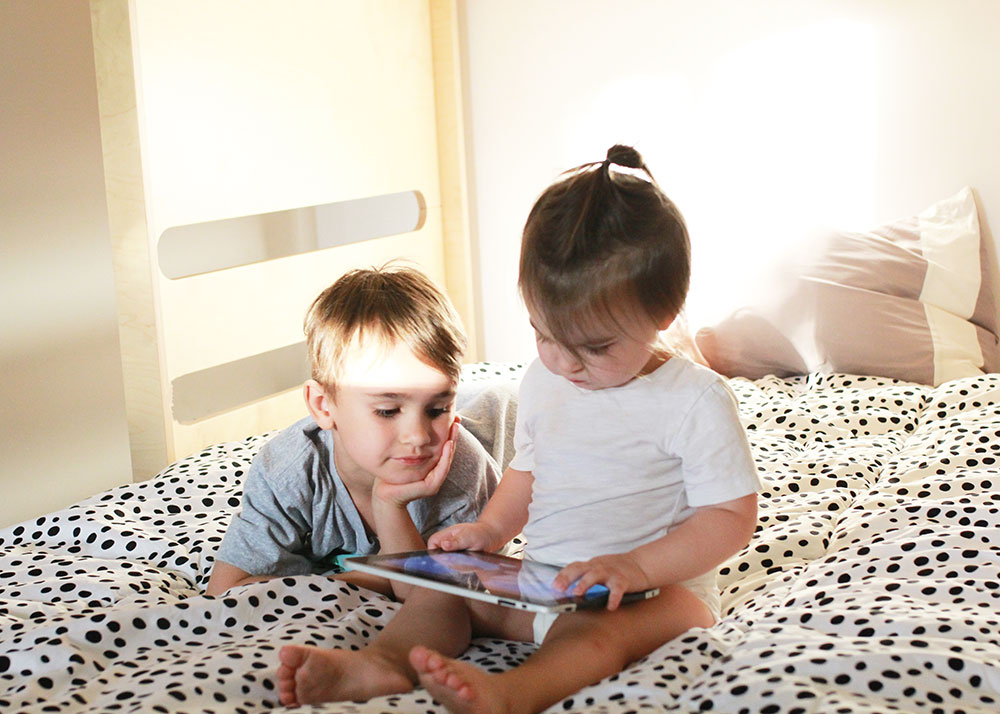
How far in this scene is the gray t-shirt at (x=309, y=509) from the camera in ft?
4.13

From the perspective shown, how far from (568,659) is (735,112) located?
83.4 inches

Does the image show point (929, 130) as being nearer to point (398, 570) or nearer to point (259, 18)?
point (259, 18)

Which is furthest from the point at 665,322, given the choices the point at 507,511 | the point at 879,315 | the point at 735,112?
the point at 735,112

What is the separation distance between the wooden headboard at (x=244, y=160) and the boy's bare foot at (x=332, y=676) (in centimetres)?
120

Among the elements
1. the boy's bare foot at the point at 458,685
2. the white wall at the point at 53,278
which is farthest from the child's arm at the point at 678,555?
the white wall at the point at 53,278

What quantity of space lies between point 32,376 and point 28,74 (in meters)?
0.58

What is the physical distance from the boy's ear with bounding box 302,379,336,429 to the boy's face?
2.0 inches

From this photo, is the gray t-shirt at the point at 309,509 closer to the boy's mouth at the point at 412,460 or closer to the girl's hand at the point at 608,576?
the boy's mouth at the point at 412,460

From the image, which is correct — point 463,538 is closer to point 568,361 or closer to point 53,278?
point 568,361

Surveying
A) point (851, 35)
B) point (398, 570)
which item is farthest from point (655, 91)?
point (398, 570)

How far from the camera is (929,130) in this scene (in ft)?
8.29

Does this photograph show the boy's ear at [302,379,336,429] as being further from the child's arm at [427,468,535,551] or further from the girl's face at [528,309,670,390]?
the girl's face at [528,309,670,390]

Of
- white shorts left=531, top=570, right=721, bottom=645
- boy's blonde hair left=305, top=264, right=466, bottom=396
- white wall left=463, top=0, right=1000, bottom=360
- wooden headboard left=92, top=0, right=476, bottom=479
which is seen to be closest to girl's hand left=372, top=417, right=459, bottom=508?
boy's blonde hair left=305, top=264, right=466, bottom=396

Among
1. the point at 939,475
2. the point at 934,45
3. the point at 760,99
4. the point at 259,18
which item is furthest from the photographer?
the point at 760,99
